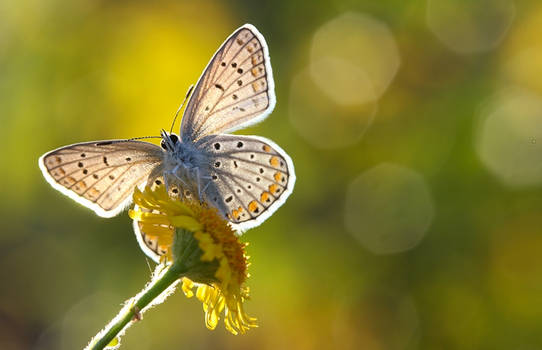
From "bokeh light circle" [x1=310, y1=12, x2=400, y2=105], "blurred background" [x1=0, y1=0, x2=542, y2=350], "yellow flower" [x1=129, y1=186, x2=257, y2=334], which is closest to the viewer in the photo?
"yellow flower" [x1=129, y1=186, x2=257, y2=334]

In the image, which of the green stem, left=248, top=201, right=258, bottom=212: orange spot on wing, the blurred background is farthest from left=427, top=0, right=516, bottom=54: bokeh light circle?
the green stem

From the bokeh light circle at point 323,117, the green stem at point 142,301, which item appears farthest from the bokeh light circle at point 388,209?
the green stem at point 142,301

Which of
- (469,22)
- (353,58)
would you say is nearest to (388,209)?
(353,58)

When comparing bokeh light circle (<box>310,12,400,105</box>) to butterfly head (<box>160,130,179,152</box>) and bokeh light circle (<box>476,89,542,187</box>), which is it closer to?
bokeh light circle (<box>476,89,542,187</box>)

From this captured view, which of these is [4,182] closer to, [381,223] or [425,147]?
[381,223]

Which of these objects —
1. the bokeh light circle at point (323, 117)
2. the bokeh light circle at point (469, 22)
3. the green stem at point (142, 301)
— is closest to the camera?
the green stem at point (142, 301)

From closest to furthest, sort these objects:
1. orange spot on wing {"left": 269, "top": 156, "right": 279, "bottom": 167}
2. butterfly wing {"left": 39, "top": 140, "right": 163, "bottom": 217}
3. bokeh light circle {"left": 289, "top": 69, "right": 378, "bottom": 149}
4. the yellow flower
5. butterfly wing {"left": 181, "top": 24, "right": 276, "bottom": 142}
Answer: the yellow flower < butterfly wing {"left": 39, "top": 140, "right": 163, "bottom": 217} < butterfly wing {"left": 181, "top": 24, "right": 276, "bottom": 142} < orange spot on wing {"left": 269, "top": 156, "right": 279, "bottom": 167} < bokeh light circle {"left": 289, "top": 69, "right": 378, "bottom": 149}

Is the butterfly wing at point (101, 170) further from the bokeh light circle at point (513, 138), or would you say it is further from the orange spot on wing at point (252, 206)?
the bokeh light circle at point (513, 138)
